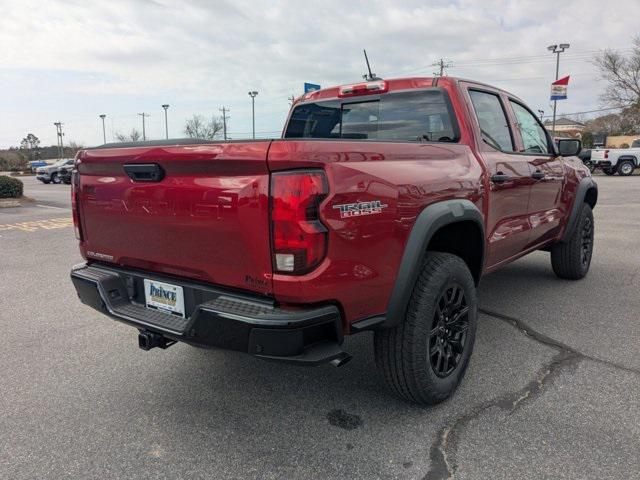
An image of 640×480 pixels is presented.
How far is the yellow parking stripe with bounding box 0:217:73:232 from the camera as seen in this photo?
9758 millimetres

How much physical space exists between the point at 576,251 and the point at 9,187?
50.4 ft

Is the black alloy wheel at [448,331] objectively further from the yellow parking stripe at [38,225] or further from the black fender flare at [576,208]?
the yellow parking stripe at [38,225]

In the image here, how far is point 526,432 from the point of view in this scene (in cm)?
247

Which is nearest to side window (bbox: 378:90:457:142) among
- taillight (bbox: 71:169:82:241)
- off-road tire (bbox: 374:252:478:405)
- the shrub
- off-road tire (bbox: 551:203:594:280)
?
off-road tire (bbox: 374:252:478:405)

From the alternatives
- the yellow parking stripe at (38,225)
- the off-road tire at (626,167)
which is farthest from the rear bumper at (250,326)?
the off-road tire at (626,167)

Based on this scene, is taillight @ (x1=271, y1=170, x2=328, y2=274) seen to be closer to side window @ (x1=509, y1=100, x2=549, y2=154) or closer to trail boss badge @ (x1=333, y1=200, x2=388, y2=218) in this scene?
trail boss badge @ (x1=333, y1=200, x2=388, y2=218)

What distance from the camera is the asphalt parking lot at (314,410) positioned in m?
2.26

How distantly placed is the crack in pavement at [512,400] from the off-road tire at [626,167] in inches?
936

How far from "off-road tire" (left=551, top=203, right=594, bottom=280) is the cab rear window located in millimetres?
2477

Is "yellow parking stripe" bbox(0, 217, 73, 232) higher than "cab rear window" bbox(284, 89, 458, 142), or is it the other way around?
"cab rear window" bbox(284, 89, 458, 142)

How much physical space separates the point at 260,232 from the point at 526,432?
1.68 metres

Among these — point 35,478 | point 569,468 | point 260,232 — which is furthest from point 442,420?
point 35,478

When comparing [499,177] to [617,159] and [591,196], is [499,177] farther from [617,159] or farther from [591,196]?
[617,159]

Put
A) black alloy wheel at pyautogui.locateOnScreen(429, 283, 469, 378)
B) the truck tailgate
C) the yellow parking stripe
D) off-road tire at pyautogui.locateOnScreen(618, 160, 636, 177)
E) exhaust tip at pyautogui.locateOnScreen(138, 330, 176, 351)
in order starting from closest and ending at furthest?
1. the truck tailgate
2. exhaust tip at pyautogui.locateOnScreen(138, 330, 176, 351)
3. black alloy wheel at pyautogui.locateOnScreen(429, 283, 469, 378)
4. the yellow parking stripe
5. off-road tire at pyautogui.locateOnScreen(618, 160, 636, 177)
